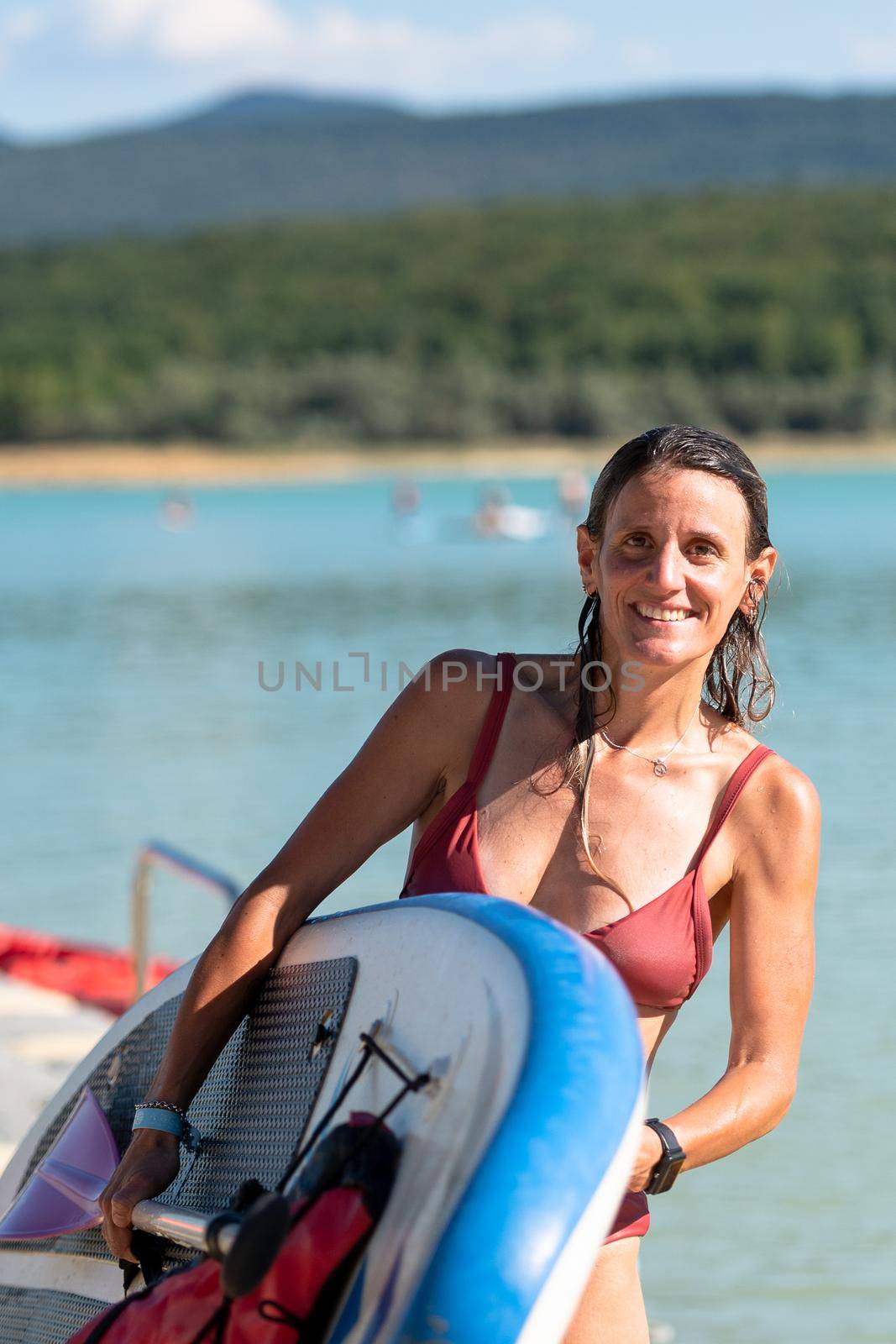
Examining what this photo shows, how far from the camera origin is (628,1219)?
195 cm

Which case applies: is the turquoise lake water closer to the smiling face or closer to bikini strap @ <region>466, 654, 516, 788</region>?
the smiling face

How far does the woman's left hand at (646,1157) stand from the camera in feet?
5.82

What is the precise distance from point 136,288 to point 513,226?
54.5 ft

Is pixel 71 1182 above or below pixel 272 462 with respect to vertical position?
above

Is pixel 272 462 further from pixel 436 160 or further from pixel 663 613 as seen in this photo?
pixel 436 160

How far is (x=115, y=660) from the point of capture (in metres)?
16.3

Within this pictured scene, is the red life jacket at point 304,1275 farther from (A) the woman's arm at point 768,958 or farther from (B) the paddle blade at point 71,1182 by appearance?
(B) the paddle blade at point 71,1182

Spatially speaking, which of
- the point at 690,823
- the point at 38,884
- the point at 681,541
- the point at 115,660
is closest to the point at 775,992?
the point at 690,823

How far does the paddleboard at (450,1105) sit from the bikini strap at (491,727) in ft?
0.50

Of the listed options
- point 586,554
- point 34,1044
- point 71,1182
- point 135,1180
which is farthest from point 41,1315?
point 34,1044

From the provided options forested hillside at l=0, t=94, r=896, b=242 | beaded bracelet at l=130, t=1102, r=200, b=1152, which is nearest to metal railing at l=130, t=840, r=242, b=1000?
beaded bracelet at l=130, t=1102, r=200, b=1152

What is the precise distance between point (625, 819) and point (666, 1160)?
1.25 ft

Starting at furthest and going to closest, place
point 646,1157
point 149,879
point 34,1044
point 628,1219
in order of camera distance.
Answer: point 34,1044, point 149,879, point 628,1219, point 646,1157

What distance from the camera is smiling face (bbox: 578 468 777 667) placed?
6.54 feet
